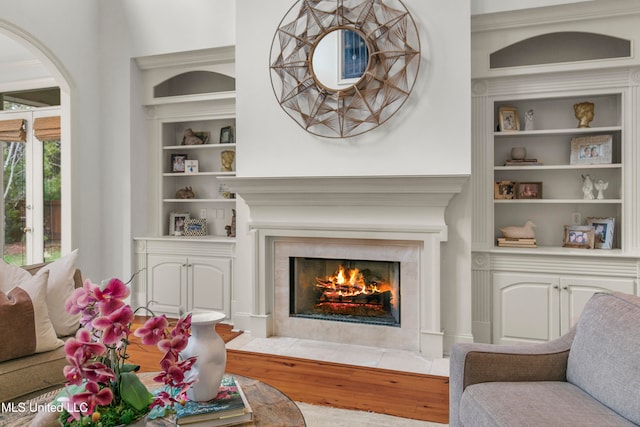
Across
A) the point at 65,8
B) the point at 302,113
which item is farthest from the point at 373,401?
the point at 65,8

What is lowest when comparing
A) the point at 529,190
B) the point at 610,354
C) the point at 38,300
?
the point at 610,354

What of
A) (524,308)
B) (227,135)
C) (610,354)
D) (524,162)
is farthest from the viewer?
(227,135)

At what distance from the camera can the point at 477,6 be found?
3.49m

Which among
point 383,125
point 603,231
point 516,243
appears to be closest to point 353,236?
point 383,125

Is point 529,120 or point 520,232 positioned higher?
point 529,120

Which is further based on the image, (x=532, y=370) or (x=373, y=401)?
(x=373, y=401)

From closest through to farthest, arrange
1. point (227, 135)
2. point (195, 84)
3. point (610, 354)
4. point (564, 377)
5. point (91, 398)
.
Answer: point (91, 398)
point (610, 354)
point (564, 377)
point (227, 135)
point (195, 84)

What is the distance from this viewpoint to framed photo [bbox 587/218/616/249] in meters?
3.54

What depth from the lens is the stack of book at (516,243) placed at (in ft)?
12.0

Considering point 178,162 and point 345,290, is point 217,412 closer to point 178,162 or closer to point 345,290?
point 345,290

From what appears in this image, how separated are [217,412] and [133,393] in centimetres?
34

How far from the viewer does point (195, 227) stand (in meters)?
4.77

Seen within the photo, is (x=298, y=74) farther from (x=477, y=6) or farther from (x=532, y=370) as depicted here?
(x=532, y=370)

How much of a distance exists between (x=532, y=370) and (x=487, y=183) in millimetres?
2102
